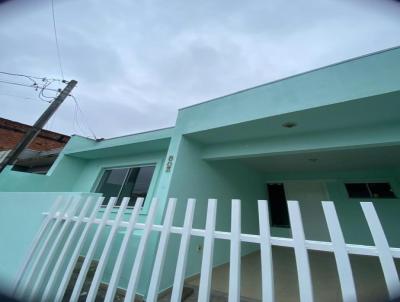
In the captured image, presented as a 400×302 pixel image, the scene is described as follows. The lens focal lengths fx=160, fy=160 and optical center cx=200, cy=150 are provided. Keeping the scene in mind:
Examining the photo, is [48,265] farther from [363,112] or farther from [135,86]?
[135,86]

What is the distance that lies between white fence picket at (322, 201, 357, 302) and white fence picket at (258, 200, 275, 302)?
0.34 metres

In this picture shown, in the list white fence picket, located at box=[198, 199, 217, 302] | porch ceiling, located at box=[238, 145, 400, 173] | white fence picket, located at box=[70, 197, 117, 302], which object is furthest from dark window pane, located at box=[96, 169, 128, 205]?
white fence picket, located at box=[198, 199, 217, 302]

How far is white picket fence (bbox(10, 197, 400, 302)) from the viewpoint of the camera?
86cm

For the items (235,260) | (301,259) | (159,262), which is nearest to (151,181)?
(159,262)

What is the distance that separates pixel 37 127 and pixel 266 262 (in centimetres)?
647

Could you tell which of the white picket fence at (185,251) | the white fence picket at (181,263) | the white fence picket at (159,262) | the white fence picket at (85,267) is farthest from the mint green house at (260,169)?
the white fence picket at (181,263)

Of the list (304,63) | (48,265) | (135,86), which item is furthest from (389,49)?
(135,86)

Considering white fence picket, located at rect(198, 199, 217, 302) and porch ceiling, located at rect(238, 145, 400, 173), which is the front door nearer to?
porch ceiling, located at rect(238, 145, 400, 173)

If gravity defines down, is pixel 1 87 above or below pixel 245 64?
below

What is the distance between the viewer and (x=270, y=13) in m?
2.36

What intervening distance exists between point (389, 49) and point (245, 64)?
2.56 m

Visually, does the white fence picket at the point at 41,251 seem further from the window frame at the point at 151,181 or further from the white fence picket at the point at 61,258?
the window frame at the point at 151,181

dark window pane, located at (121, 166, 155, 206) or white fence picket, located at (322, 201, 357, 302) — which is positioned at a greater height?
dark window pane, located at (121, 166, 155, 206)

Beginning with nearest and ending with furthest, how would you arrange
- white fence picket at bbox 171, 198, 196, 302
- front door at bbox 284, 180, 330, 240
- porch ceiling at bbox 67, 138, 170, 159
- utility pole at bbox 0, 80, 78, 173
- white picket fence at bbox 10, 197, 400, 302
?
1. white picket fence at bbox 10, 197, 400, 302
2. white fence picket at bbox 171, 198, 196, 302
3. porch ceiling at bbox 67, 138, 170, 159
4. utility pole at bbox 0, 80, 78, 173
5. front door at bbox 284, 180, 330, 240
